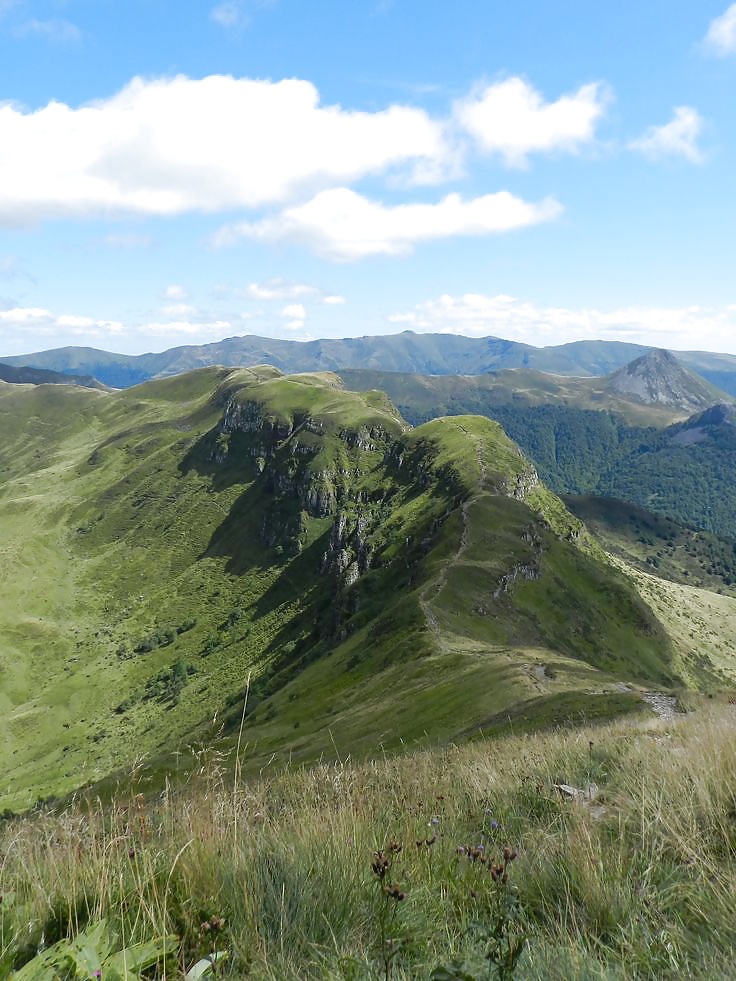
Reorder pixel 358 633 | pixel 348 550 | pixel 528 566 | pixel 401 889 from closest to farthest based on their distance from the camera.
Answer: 1. pixel 401 889
2. pixel 358 633
3. pixel 528 566
4. pixel 348 550

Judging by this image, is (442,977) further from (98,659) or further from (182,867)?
(98,659)

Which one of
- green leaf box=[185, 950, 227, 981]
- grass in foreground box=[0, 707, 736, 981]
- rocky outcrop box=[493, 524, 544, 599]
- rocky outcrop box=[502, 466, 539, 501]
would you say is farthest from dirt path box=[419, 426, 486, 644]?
green leaf box=[185, 950, 227, 981]

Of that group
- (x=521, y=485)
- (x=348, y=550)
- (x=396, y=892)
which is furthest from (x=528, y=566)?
(x=396, y=892)

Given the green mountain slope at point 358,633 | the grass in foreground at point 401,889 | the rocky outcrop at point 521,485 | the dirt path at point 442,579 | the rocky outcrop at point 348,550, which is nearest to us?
the grass in foreground at point 401,889

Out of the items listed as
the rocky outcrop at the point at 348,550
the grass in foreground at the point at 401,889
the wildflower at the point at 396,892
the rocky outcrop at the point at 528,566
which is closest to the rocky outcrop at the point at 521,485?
the rocky outcrop at the point at 528,566

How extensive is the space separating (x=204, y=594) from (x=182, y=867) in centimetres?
18997

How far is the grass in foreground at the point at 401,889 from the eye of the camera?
3523 millimetres

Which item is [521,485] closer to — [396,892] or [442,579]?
[442,579]

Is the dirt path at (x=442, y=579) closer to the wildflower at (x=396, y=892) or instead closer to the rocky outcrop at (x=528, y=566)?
the rocky outcrop at (x=528, y=566)

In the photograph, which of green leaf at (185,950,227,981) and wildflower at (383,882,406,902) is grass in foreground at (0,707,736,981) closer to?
wildflower at (383,882,406,902)

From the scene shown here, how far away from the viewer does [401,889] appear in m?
Result: 4.23

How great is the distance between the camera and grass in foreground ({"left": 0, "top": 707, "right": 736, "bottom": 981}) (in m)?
3.52

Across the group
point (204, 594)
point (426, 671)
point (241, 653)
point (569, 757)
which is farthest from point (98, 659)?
point (569, 757)

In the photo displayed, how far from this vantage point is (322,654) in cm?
10375
